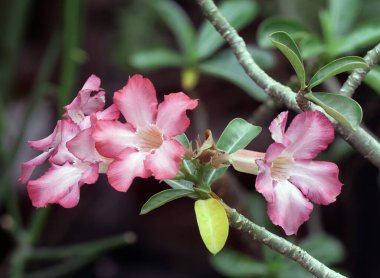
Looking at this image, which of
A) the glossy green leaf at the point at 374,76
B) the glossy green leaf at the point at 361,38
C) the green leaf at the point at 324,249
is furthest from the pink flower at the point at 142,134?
the green leaf at the point at 324,249

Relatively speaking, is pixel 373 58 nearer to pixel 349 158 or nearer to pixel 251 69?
pixel 251 69

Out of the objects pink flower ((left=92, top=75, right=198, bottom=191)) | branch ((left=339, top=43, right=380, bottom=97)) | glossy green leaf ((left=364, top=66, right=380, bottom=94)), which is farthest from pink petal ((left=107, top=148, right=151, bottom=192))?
glossy green leaf ((left=364, top=66, right=380, bottom=94))

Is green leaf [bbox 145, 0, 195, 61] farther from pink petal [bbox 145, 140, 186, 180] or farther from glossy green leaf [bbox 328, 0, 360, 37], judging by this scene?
pink petal [bbox 145, 140, 186, 180]

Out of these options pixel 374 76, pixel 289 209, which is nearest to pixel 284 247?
pixel 289 209

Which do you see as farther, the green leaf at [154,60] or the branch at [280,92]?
the green leaf at [154,60]

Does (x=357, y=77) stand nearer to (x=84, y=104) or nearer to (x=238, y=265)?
(x=84, y=104)

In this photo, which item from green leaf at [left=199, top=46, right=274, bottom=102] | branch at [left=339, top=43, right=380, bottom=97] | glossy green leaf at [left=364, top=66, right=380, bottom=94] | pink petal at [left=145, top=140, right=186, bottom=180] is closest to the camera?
pink petal at [left=145, top=140, right=186, bottom=180]

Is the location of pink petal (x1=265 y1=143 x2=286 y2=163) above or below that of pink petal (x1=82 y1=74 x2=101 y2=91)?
below

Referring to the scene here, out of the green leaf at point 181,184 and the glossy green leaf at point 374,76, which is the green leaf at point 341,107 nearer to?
the green leaf at point 181,184

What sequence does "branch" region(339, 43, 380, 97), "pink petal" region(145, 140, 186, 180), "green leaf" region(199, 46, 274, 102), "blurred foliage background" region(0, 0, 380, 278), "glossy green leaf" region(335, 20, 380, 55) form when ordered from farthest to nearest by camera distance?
"blurred foliage background" region(0, 0, 380, 278), "green leaf" region(199, 46, 274, 102), "glossy green leaf" region(335, 20, 380, 55), "branch" region(339, 43, 380, 97), "pink petal" region(145, 140, 186, 180)
